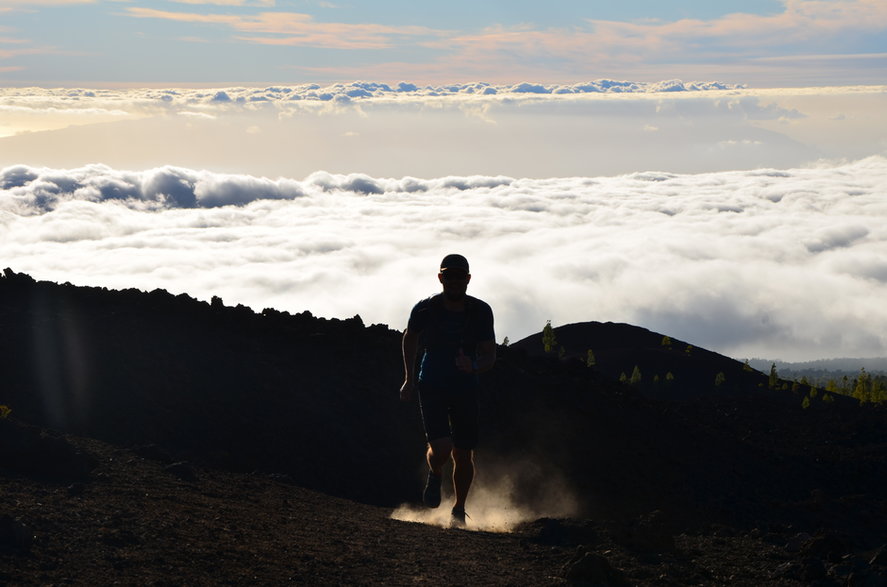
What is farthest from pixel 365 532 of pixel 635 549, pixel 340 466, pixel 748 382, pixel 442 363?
pixel 748 382

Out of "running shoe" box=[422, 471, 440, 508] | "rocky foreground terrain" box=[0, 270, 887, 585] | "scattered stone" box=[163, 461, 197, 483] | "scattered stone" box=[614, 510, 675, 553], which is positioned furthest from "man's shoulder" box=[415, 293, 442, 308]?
"scattered stone" box=[163, 461, 197, 483]

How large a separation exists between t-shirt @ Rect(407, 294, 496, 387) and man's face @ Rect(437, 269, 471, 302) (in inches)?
6.3

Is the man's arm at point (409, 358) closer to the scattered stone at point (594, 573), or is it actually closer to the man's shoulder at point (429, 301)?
the man's shoulder at point (429, 301)

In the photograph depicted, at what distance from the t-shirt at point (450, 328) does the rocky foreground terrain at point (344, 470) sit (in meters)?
1.43

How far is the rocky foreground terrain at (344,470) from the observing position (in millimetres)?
6043

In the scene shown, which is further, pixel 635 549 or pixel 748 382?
pixel 748 382

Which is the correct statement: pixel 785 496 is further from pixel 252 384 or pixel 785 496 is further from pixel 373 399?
pixel 252 384

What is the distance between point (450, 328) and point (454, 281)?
1.50ft

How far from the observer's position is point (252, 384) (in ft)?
39.4

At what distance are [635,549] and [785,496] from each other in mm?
6132

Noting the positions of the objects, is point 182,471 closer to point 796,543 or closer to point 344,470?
point 344,470

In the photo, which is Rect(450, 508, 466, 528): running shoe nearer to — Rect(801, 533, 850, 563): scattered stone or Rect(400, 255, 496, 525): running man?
Rect(400, 255, 496, 525): running man

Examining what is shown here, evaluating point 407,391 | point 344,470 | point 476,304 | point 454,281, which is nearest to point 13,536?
point 407,391

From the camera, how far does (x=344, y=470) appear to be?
10578mm
